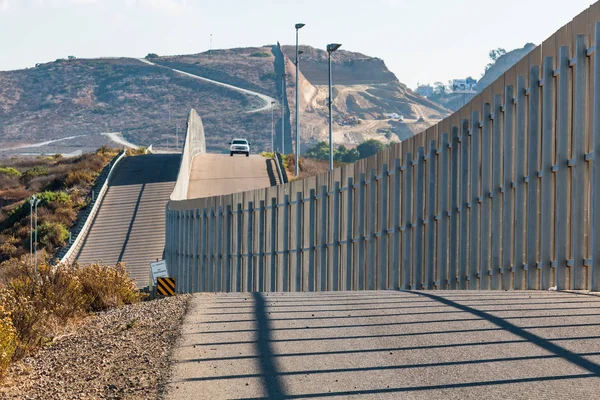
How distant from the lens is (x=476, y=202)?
17.2 m

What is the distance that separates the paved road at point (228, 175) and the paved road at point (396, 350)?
→ 4399 cm

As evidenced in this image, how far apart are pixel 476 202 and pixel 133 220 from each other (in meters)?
37.7

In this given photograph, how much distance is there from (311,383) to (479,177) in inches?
378

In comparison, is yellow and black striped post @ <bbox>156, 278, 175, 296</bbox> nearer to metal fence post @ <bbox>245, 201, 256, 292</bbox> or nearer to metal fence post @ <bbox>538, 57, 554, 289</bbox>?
metal fence post @ <bbox>245, 201, 256, 292</bbox>

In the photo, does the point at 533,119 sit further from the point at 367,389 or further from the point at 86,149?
the point at 86,149

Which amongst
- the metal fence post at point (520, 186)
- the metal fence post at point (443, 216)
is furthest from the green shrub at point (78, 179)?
the metal fence post at point (520, 186)

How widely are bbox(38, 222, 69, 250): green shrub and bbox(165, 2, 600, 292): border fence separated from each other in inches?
1094

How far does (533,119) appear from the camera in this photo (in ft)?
49.5

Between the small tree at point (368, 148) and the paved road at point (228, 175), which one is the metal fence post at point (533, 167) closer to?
the paved road at point (228, 175)

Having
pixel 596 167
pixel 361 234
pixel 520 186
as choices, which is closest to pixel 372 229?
pixel 361 234

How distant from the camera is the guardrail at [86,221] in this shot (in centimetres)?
4673

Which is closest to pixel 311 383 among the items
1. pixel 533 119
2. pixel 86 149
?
pixel 533 119

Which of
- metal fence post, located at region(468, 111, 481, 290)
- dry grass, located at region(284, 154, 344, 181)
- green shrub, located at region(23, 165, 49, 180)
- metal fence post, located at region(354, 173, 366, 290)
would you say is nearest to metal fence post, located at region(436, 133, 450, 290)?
metal fence post, located at region(468, 111, 481, 290)

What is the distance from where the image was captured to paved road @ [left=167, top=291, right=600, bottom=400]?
788 cm
